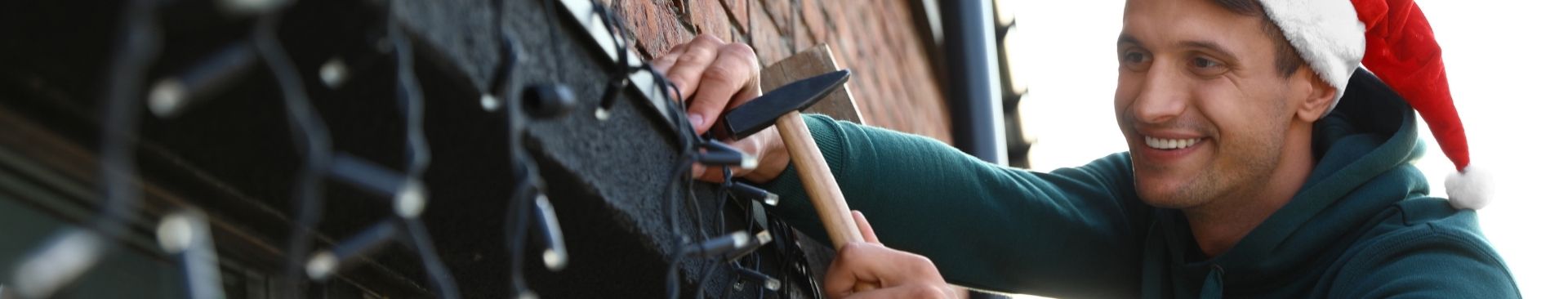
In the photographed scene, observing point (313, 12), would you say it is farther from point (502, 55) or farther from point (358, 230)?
point (358, 230)

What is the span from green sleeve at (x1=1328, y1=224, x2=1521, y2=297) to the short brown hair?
36 centimetres

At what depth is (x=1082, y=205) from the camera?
2.11 meters

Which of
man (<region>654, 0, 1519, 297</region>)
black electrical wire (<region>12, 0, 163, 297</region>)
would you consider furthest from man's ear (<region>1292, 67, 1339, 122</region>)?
black electrical wire (<region>12, 0, 163, 297</region>)

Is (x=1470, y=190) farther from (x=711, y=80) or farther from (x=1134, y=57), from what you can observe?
(x=711, y=80)

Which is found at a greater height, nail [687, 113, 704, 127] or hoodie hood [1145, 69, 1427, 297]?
Answer: nail [687, 113, 704, 127]

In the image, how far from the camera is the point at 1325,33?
209 centimetres

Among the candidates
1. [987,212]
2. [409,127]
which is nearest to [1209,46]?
[987,212]

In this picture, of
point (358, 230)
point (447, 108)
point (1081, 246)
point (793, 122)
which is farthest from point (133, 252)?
point (1081, 246)

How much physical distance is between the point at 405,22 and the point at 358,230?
33 centimetres

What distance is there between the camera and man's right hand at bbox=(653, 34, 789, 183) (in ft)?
4.52

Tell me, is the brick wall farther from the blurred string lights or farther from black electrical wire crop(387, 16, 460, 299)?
black electrical wire crop(387, 16, 460, 299)

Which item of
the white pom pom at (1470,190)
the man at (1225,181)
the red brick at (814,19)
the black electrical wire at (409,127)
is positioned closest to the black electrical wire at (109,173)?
the black electrical wire at (409,127)

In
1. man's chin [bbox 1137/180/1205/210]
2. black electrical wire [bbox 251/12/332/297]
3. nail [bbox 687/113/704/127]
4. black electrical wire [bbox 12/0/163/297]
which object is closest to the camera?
black electrical wire [bbox 12/0/163/297]

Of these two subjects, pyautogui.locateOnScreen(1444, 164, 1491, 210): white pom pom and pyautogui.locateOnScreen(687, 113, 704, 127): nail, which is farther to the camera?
pyautogui.locateOnScreen(1444, 164, 1491, 210): white pom pom
